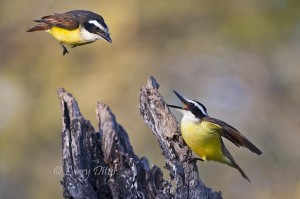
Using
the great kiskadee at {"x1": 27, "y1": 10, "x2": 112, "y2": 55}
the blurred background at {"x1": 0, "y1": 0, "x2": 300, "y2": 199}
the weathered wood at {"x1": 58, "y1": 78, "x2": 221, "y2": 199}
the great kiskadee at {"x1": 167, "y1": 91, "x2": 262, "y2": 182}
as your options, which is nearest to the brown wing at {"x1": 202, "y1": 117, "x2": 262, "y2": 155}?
the great kiskadee at {"x1": 167, "y1": 91, "x2": 262, "y2": 182}

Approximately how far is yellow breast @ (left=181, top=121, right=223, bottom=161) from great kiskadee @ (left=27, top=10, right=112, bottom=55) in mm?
1291

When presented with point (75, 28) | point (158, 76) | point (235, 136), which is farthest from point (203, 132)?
point (158, 76)

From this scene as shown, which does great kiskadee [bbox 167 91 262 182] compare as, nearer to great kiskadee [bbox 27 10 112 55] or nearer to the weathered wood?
the weathered wood

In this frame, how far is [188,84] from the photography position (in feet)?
54.0

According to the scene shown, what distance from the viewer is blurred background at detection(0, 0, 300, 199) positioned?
15078 mm

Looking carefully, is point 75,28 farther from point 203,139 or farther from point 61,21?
point 203,139

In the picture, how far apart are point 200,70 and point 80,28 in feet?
31.3

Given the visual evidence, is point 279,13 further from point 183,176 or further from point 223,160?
point 183,176

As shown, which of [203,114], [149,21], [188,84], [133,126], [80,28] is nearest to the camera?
[80,28]

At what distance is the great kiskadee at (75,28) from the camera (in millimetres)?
7500

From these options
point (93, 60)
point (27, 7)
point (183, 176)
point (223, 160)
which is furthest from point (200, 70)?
point (183, 176)

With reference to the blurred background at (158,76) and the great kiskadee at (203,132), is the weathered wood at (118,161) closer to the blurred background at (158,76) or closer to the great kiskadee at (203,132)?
the great kiskadee at (203,132)

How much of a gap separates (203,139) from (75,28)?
163 centimetres

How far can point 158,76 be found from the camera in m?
16.4
